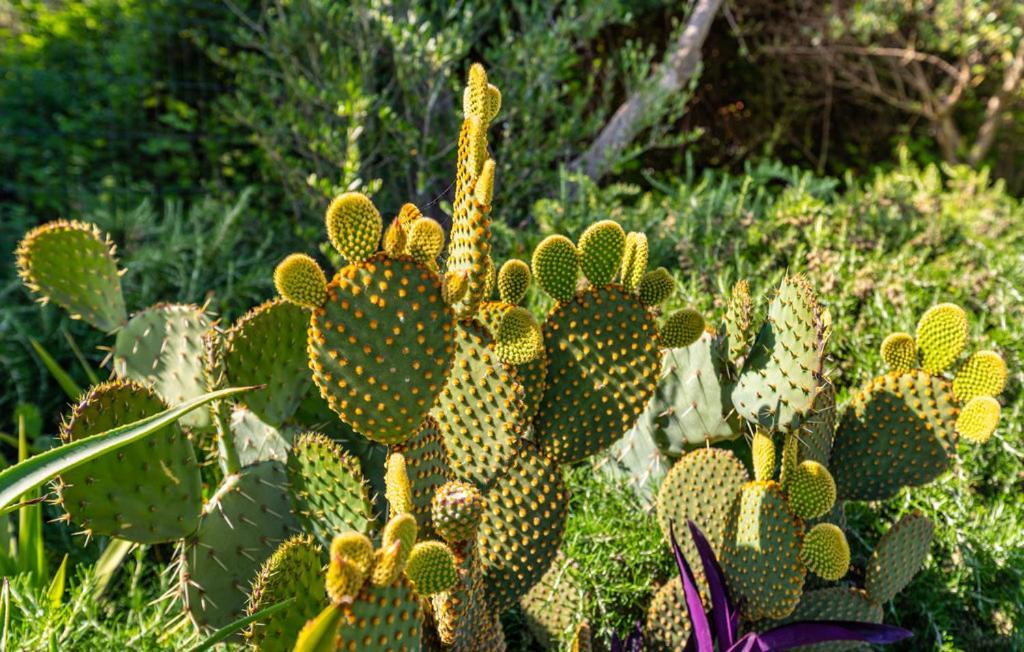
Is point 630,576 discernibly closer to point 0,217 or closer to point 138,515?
point 138,515

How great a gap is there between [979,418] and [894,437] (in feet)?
0.52

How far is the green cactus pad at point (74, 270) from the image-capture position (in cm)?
163

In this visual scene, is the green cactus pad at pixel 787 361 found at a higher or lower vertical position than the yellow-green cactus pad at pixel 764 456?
higher

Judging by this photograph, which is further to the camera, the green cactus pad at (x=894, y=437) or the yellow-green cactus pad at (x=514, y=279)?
the green cactus pad at (x=894, y=437)

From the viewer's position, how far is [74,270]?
5.63 feet

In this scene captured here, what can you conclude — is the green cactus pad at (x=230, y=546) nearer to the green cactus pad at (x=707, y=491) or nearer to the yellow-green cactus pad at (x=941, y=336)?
the green cactus pad at (x=707, y=491)

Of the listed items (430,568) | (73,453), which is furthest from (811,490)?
(73,453)

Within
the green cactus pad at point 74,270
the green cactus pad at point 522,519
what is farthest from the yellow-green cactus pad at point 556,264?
the green cactus pad at point 74,270

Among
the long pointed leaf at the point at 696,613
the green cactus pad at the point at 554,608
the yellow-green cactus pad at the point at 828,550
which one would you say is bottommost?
the green cactus pad at the point at 554,608

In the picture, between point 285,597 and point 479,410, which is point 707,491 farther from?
point 285,597

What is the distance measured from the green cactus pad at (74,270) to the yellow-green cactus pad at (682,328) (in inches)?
46.1

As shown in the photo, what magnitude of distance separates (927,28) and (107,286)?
15.2ft

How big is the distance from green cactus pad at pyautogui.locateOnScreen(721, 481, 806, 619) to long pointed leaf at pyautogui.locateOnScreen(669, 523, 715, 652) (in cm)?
8

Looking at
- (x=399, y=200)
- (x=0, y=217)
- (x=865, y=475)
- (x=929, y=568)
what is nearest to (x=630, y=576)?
(x=865, y=475)
